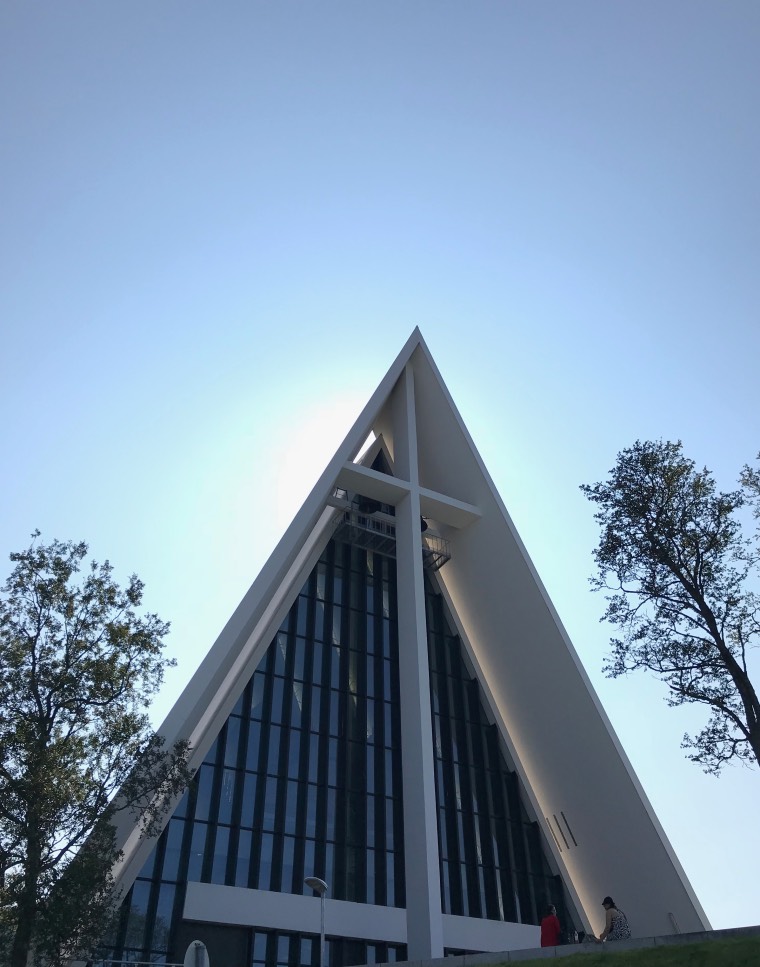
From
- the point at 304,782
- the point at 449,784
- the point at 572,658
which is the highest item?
the point at 572,658

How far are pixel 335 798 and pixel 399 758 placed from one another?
271cm

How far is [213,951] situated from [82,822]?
8709mm

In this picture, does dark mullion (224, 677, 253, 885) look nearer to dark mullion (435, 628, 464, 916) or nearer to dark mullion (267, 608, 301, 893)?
dark mullion (267, 608, 301, 893)

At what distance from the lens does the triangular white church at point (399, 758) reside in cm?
1970

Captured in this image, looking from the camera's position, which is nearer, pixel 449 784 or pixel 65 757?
pixel 65 757

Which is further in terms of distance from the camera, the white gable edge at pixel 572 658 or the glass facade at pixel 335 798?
the glass facade at pixel 335 798

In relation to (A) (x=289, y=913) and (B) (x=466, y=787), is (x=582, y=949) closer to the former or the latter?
(A) (x=289, y=913)

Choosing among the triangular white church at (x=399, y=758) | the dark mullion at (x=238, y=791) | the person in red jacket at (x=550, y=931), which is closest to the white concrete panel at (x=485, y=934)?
the triangular white church at (x=399, y=758)

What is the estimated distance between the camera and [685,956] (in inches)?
395

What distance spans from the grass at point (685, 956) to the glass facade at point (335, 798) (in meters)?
10.8

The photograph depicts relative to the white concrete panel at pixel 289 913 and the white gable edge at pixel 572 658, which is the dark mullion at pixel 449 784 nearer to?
the white gable edge at pixel 572 658

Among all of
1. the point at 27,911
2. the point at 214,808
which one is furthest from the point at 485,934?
the point at 27,911

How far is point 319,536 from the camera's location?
1104 inches

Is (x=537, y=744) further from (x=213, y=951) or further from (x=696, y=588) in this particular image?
(x=696, y=588)
